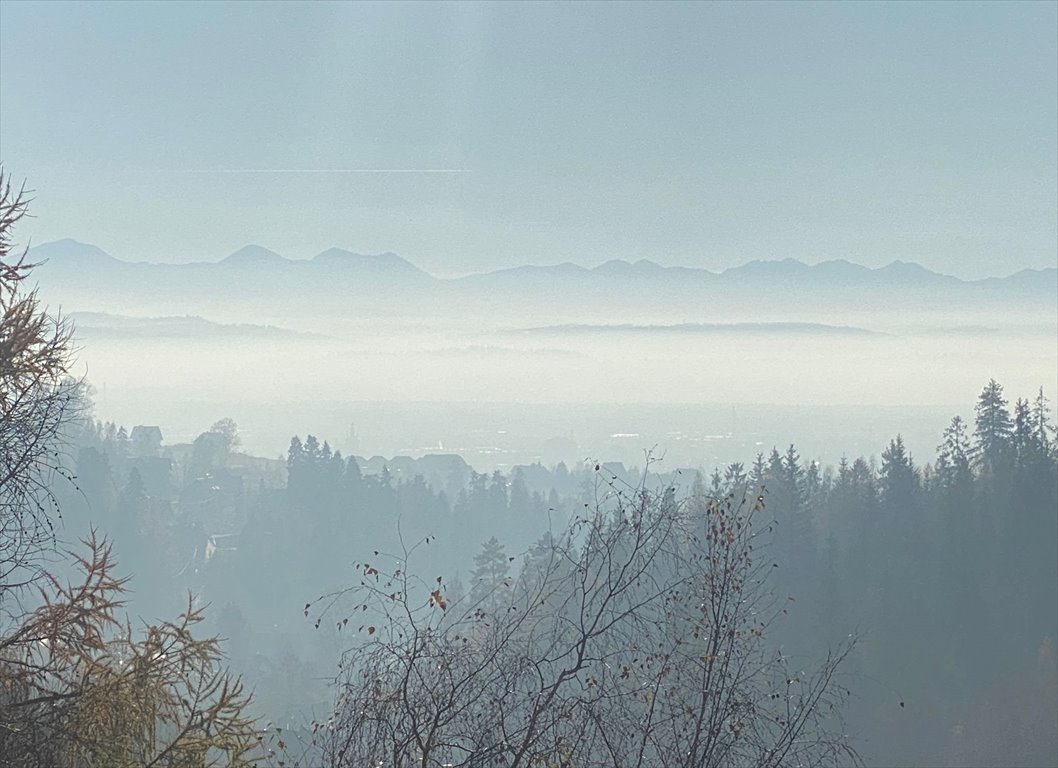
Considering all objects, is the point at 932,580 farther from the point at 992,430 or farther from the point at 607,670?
the point at 607,670

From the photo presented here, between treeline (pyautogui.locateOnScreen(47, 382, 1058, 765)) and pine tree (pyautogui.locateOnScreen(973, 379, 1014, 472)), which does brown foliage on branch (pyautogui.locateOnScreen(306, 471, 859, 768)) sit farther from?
pine tree (pyautogui.locateOnScreen(973, 379, 1014, 472))

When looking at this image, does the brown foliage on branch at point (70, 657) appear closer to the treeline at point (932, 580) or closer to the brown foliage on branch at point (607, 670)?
the brown foliage on branch at point (607, 670)

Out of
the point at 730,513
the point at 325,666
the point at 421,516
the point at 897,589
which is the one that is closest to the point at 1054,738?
the point at 897,589

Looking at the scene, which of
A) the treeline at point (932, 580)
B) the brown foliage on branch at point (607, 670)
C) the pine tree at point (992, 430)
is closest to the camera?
the brown foliage on branch at point (607, 670)

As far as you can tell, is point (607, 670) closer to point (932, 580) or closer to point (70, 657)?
point (70, 657)

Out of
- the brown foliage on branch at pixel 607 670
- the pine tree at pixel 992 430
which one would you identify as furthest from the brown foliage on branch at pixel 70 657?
the pine tree at pixel 992 430

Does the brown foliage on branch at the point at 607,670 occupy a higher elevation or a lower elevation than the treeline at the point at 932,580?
higher

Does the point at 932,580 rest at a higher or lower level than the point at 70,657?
lower

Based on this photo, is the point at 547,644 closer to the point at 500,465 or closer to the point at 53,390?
the point at 53,390

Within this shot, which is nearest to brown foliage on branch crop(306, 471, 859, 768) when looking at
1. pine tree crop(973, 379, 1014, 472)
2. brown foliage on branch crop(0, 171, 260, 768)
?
brown foliage on branch crop(0, 171, 260, 768)

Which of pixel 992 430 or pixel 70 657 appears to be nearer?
pixel 70 657

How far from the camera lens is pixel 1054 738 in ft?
134

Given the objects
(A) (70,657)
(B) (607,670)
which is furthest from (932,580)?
(A) (70,657)

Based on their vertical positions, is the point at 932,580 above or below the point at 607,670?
below
